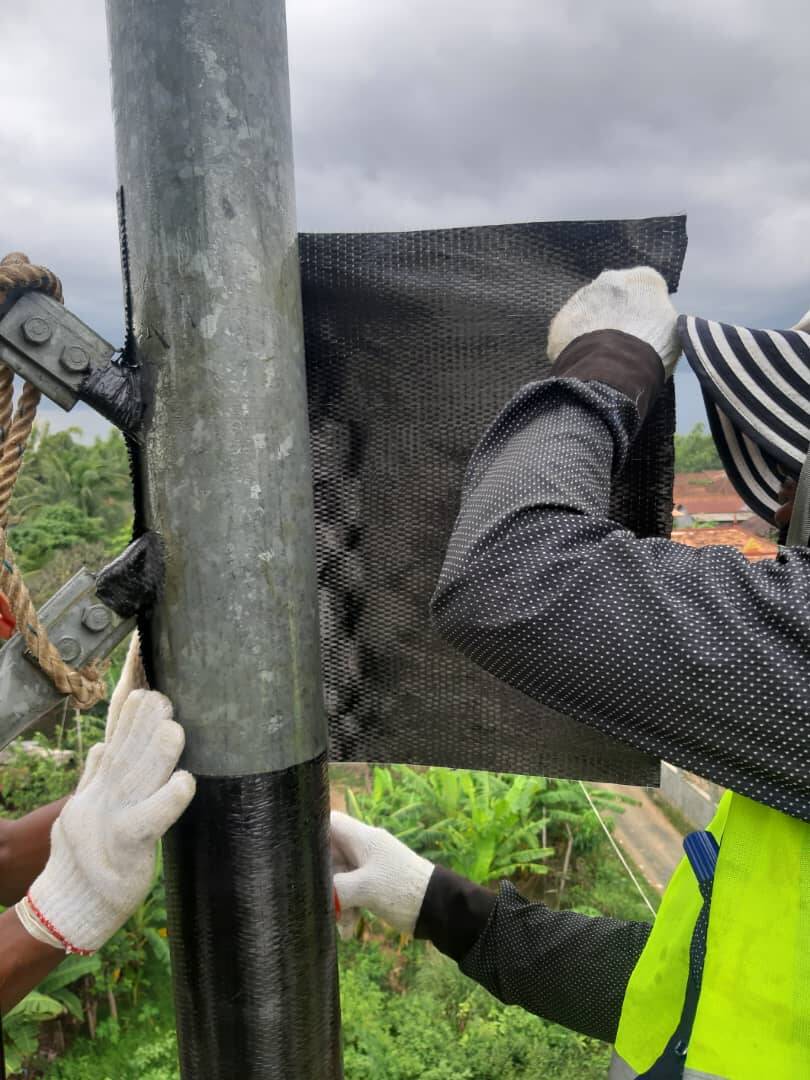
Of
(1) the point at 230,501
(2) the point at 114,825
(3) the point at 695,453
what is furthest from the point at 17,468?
(3) the point at 695,453

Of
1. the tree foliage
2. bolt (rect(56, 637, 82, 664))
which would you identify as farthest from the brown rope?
the tree foliage

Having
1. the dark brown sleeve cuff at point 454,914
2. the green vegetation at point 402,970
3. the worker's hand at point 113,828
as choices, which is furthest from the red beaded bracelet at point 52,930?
the green vegetation at point 402,970

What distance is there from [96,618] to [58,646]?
73 mm

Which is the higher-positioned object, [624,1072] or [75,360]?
[75,360]

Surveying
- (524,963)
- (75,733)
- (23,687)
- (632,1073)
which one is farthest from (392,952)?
(23,687)

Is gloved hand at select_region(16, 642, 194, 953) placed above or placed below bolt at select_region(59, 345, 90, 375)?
below

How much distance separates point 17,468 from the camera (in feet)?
4.05

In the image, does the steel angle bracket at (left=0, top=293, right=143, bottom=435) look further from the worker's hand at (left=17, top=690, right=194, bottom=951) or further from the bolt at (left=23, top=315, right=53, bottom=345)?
the worker's hand at (left=17, top=690, right=194, bottom=951)

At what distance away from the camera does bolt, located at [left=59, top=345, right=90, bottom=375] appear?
1.16 meters

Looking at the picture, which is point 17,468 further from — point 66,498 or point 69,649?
point 66,498

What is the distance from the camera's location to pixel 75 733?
24.3 ft

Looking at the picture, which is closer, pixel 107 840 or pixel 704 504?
pixel 107 840

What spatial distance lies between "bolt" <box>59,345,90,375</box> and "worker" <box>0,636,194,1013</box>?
0.48 metres

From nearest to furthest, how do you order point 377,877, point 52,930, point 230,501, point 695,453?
point 230,501 → point 52,930 → point 377,877 → point 695,453
